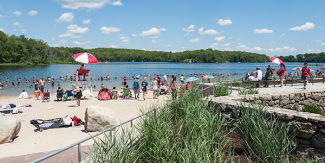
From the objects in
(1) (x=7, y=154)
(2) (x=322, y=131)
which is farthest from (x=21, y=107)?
(2) (x=322, y=131)

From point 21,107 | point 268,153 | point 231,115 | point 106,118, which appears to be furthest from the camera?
point 21,107

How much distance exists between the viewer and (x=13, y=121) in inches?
260

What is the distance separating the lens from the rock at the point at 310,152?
3.42m

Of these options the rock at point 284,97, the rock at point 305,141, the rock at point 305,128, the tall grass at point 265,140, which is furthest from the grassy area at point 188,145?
the rock at point 284,97

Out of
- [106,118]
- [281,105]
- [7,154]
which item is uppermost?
[281,105]

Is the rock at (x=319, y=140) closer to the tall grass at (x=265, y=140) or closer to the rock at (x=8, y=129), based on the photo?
the tall grass at (x=265, y=140)

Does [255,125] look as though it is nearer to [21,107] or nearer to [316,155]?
[316,155]

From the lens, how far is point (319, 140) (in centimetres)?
342

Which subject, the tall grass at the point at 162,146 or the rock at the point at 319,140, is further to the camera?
the rock at the point at 319,140

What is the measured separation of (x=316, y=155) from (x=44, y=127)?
317 inches

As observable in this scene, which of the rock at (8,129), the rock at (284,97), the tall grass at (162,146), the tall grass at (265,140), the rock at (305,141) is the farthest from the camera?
the rock at (284,97)

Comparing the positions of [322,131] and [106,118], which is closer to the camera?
[322,131]

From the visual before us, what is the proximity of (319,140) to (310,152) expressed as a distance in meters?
0.25

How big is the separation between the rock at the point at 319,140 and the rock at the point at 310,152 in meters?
0.08
